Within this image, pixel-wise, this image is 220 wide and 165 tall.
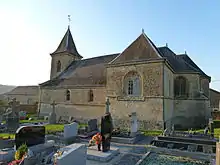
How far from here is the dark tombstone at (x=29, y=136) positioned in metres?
7.00

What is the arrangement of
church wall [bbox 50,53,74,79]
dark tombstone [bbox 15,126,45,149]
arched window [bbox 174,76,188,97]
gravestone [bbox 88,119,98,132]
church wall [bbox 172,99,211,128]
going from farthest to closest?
church wall [bbox 50,53,74,79]
arched window [bbox 174,76,188,97]
church wall [bbox 172,99,211,128]
gravestone [bbox 88,119,98,132]
dark tombstone [bbox 15,126,45,149]

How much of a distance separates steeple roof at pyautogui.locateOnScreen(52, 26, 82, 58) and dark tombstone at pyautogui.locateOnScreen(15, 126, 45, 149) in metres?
20.6

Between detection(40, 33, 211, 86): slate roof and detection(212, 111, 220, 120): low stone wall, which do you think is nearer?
detection(40, 33, 211, 86): slate roof

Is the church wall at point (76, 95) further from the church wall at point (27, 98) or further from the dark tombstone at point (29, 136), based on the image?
the church wall at point (27, 98)

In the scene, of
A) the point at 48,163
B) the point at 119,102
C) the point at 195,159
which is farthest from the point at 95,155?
the point at 119,102

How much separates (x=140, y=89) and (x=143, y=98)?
3.36 ft

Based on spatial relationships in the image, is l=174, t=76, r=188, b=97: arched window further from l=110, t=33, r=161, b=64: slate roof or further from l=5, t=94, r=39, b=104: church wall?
l=5, t=94, r=39, b=104: church wall

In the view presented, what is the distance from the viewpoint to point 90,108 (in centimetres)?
1947

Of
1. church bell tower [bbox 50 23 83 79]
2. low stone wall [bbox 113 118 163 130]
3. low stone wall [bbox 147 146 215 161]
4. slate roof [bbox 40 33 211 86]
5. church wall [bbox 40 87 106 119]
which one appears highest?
church bell tower [bbox 50 23 83 79]

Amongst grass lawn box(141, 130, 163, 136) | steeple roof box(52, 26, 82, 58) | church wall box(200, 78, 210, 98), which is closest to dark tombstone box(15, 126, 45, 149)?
grass lawn box(141, 130, 163, 136)

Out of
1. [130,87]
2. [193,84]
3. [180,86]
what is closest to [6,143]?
[130,87]

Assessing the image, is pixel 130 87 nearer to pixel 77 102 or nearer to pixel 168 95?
pixel 168 95

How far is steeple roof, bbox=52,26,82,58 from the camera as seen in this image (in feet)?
90.3

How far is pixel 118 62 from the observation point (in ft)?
54.2
